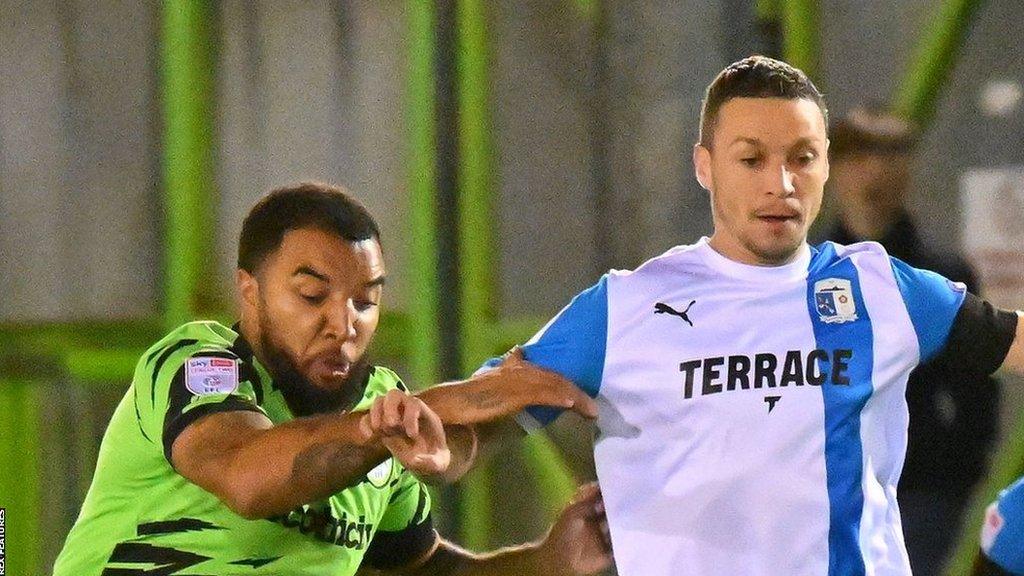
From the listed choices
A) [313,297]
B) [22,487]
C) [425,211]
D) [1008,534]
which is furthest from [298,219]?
[22,487]

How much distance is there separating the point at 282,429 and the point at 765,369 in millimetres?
656

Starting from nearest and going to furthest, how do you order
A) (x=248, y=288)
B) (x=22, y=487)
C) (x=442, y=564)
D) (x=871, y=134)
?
(x=248, y=288), (x=442, y=564), (x=871, y=134), (x=22, y=487)

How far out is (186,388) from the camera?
7.30 feet

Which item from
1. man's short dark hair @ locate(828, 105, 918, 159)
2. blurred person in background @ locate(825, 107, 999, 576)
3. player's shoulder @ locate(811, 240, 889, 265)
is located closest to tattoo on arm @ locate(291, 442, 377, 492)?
player's shoulder @ locate(811, 240, 889, 265)

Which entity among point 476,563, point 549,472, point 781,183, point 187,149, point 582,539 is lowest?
point 549,472

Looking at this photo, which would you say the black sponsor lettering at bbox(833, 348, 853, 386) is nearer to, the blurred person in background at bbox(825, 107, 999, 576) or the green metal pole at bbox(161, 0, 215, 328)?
the blurred person in background at bbox(825, 107, 999, 576)

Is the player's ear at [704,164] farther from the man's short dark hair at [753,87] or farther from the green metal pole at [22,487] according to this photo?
the green metal pole at [22,487]

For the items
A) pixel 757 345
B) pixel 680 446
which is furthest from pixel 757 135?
pixel 680 446

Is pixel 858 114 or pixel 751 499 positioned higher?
pixel 858 114

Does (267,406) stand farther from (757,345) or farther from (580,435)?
(580,435)

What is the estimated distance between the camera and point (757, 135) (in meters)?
2.12

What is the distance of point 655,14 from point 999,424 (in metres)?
1.27

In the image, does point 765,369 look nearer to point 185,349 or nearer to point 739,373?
point 739,373

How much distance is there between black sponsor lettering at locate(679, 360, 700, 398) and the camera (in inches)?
83.1
